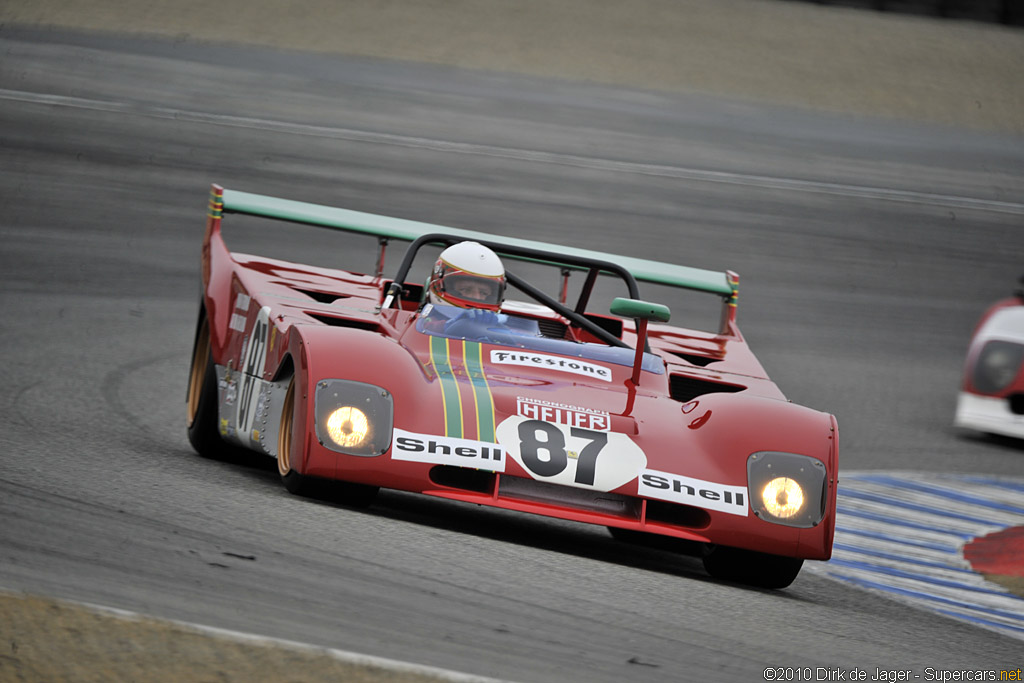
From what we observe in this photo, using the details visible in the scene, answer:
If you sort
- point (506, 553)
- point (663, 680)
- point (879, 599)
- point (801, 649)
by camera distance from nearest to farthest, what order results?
point (663, 680) < point (801, 649) < point (506, 553) < point (879, 599)

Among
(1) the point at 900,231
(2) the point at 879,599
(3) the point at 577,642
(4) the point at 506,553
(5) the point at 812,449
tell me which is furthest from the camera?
(1) the point at 900,231

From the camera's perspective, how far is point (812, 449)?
5059mm

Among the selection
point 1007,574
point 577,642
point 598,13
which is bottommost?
point 1007,574

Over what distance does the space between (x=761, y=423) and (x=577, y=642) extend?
1.72 meters

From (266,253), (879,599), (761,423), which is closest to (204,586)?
(761,423)

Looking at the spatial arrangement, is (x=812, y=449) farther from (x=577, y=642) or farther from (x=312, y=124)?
(x=312, y=124)

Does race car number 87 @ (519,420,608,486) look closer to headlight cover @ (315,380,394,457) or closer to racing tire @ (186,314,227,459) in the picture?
headlight cover @ (315,380,394,457)

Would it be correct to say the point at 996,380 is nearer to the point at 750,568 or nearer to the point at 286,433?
the point at 750,568

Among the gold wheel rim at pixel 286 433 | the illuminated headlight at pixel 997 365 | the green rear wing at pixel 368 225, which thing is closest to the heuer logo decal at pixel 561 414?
the gold wheel rim at pixel 286 433

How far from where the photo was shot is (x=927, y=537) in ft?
23.5

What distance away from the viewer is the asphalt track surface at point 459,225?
3695 mm

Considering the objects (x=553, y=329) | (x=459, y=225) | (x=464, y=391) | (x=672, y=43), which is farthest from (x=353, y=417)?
(x=672, y=43)

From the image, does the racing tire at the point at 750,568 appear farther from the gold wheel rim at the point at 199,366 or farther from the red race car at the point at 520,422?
the gold wheel rim at the point at 199,366

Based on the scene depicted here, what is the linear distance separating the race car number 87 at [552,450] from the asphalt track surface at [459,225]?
0.93 feet
